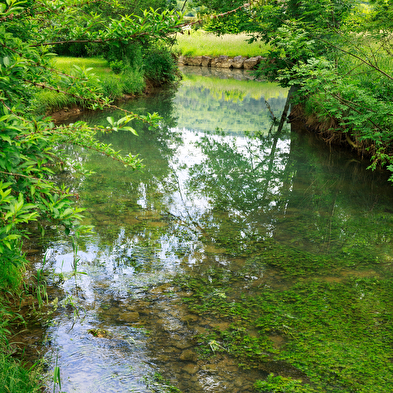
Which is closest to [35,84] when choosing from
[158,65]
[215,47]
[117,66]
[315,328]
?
[315,328]

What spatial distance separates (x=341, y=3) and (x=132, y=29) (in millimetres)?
8239

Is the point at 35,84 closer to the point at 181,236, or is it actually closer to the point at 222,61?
the point at 181,236

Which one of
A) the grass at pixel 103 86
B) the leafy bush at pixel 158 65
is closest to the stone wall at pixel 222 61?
the leafy bush at pixel 158 65

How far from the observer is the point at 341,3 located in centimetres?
880

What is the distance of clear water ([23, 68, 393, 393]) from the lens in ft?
10.3

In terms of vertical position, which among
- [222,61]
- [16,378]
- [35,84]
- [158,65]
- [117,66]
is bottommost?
[222,61]

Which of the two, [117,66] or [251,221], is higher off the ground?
[117,66]

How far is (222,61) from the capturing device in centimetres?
4081

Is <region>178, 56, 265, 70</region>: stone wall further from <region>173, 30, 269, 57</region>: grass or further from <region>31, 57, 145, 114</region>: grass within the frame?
<region>31, 57, 145, 114</region>: grass

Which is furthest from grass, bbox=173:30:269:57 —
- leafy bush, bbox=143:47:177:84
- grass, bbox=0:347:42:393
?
grass, bbox=0:347:42:393

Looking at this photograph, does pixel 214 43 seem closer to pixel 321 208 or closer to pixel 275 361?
pixel 321 208

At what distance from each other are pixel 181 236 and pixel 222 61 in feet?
127

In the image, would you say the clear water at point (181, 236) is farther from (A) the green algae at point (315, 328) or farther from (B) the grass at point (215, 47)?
(B) the grass at point (215, 47)

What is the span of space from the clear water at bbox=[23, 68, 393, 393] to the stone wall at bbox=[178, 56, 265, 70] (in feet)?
94.8
